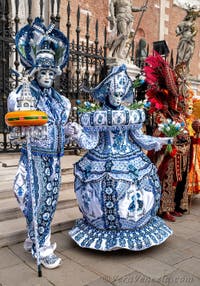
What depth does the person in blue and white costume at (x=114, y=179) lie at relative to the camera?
3.09m

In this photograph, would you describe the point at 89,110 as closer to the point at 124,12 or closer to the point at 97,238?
the point at 97,238

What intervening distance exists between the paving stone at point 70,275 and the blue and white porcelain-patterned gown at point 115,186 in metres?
0.28

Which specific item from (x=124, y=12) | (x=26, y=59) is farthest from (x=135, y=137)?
(x=124, y=12)

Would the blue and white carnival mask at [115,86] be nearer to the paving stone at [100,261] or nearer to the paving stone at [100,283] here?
the paving stone at [100,261]

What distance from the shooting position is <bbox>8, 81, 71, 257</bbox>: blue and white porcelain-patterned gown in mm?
2756

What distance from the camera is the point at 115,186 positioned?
10.1 feet

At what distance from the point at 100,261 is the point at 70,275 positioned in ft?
1.23

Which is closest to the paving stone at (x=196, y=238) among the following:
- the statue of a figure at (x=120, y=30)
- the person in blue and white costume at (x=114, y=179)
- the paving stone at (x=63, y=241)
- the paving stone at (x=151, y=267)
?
the person in blue and white costume at (x=114, y=179)

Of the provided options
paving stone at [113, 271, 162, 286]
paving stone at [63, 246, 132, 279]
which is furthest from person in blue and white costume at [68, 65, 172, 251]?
paving stone at [113, 271, 162, 286]

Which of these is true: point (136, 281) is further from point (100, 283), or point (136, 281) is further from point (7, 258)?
point (7, 258)

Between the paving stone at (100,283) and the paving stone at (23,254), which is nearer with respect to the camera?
the paving stone at (100,283)

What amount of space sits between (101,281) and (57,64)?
6.12 feet

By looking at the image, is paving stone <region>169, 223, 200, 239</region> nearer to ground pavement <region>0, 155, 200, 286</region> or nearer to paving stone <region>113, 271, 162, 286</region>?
ground pavement <region>0, 155, 200, 286</region>

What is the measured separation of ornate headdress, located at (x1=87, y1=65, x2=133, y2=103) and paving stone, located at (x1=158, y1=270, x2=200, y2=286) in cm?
170
